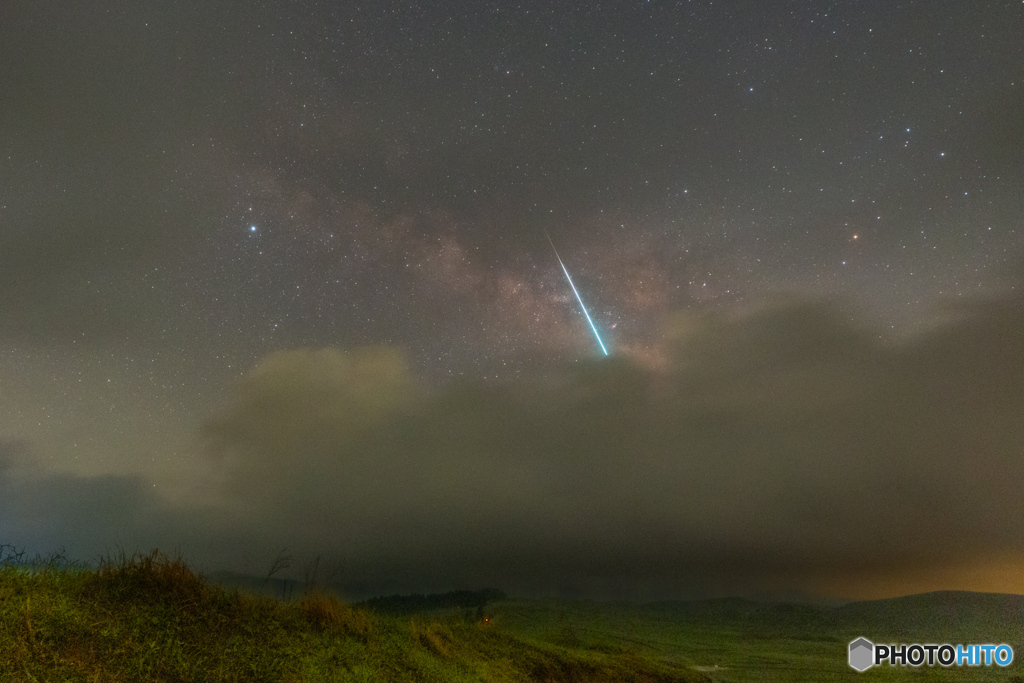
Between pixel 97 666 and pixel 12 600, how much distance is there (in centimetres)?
164

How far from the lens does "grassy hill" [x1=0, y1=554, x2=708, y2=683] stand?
27.5ft

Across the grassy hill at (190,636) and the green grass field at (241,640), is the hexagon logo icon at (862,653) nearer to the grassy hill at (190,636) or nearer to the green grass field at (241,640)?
the green grass field at (241,640)

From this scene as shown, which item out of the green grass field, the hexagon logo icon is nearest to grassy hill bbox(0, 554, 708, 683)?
the green grass field

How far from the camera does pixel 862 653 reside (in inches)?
858

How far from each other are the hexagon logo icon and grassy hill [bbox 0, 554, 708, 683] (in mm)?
11929

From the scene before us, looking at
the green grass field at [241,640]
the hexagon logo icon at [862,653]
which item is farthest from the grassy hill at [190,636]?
the hexagon logo icon at [862,653]

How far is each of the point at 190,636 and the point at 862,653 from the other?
20.6m

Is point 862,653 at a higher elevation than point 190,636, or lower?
lower

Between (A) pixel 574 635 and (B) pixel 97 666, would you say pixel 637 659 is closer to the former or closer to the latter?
(A) pixel 574 635

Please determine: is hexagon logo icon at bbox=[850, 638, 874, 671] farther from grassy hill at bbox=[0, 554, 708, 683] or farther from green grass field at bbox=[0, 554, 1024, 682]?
grassy hill at bbox=[0, 554, 708, 683]

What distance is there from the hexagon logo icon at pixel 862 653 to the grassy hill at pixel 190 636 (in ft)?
39.1

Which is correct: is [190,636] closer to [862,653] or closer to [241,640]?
[241,640]

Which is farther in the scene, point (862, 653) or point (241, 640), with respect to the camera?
point (862, 653)

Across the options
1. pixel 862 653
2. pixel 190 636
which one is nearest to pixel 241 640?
pixel 190 636
